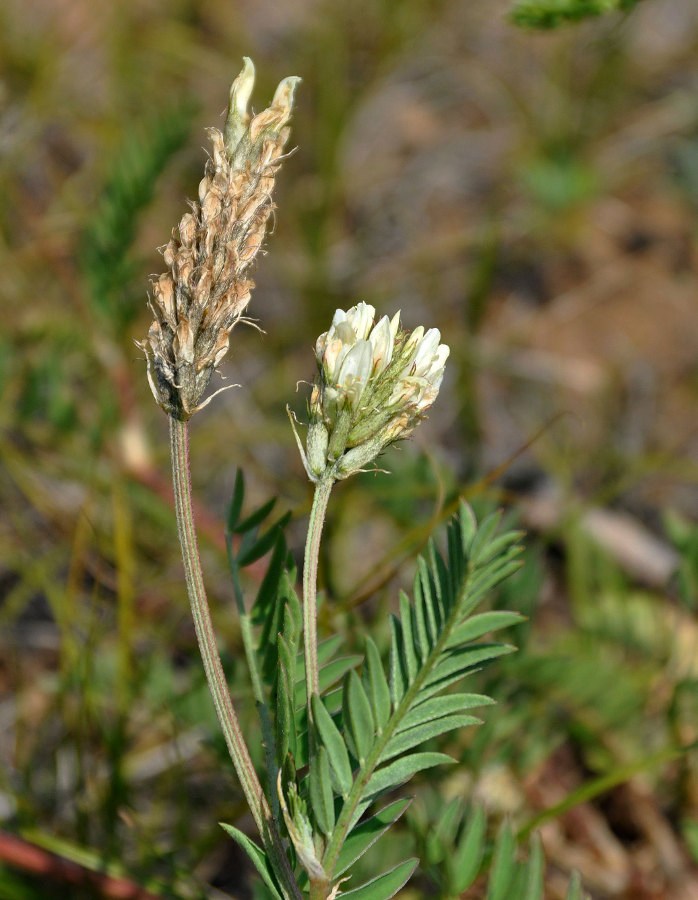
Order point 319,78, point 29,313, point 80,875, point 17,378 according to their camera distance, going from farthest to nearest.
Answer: point 319,78, point 29,313, point 17,378, point 80,875

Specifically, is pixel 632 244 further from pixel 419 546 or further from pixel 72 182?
pixel 419 546

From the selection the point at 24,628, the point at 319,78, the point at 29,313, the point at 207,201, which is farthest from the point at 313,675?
the point at 319,78

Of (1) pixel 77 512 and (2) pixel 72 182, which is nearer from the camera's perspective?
(1) pixel 77 512

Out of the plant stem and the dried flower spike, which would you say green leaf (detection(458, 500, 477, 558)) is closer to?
the plant stem

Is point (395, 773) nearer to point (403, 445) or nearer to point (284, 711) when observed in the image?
point (284, 711)

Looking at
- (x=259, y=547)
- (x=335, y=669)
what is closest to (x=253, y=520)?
(x=259, y=547)

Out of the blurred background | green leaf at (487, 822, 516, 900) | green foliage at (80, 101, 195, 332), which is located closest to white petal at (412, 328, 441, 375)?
the blurred background

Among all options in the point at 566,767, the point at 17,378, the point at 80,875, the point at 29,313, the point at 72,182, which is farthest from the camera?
the point at 72,182

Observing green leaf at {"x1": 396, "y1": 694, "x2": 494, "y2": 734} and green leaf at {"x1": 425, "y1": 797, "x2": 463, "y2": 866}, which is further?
green leaf at {"x1": 425, "y1": 797, "x2": 463, "y2": 866}

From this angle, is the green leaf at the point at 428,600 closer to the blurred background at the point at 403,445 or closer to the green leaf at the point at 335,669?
the green leaf at the point at 335,669
